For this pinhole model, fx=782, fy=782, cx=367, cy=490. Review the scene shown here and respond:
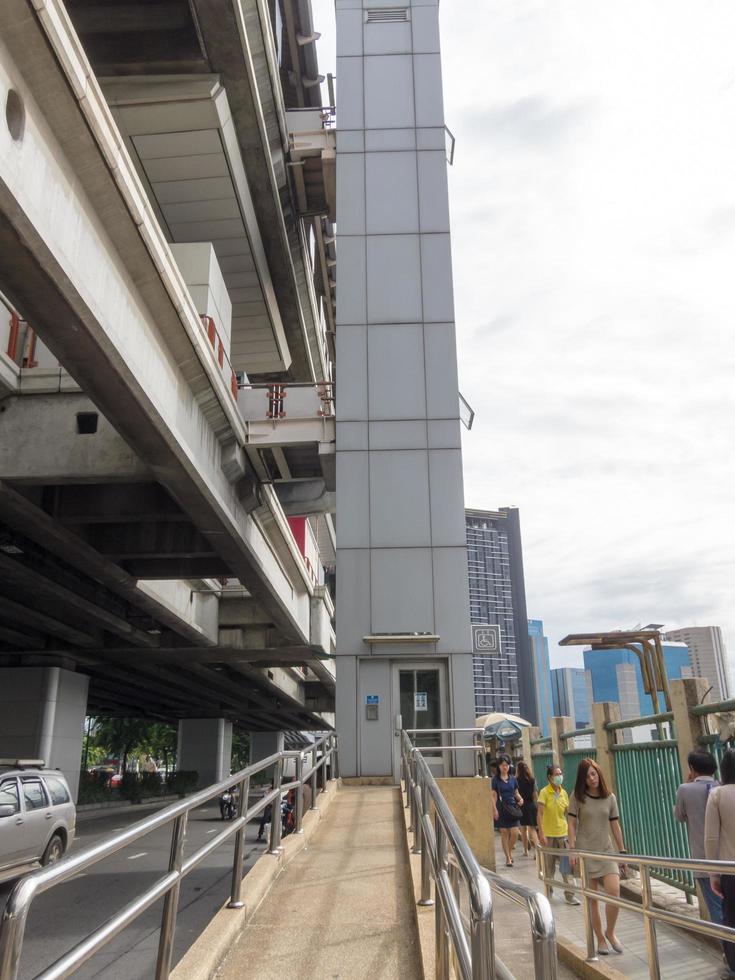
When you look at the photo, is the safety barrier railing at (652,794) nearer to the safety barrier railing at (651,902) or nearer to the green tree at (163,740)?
the safety barrier railing at (651,902)


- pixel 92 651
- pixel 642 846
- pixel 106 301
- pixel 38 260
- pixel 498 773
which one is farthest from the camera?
pixel 92 651

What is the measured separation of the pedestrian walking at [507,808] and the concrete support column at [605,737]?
83.6 inches

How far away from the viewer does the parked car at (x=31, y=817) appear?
35.7 ft

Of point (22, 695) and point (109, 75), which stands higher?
point (109, 75)

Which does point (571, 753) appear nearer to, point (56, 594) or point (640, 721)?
point (640, 721)

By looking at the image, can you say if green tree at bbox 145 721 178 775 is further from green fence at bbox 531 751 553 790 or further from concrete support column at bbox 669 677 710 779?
concrete support column at bbox 669 677 710 779

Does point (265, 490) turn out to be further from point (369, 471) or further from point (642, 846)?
point (642, 846)

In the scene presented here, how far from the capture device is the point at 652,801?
30.9 feet

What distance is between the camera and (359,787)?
1528cm

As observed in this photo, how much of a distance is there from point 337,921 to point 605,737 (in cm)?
687

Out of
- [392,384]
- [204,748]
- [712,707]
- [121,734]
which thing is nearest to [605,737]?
[712,707]

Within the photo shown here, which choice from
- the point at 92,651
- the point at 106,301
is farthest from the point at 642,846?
the point at 92,651

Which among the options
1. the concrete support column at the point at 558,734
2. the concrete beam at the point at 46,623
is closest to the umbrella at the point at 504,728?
the concrete support column at the point at 558,734

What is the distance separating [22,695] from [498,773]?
16268 mm
